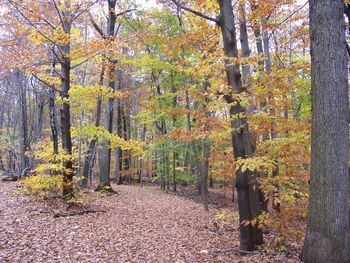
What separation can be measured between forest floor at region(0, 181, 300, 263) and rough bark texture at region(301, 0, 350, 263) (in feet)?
4.86

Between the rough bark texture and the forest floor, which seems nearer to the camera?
the rough bark texture

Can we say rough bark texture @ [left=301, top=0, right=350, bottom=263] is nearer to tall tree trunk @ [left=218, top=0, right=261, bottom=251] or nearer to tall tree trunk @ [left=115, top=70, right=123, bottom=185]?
tall tree trunk @ [left=218, top=0, right=261, bottom=251]

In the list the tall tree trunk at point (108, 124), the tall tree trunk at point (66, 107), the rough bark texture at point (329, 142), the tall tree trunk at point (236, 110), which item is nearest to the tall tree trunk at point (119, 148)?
the tall tree trunk at point (108, 124)

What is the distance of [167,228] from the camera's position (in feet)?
27.6

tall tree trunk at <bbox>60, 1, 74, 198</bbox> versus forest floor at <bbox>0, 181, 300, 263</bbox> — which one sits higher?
tall tree trunk at <bbox>60, 1, 74, 198</bbox>

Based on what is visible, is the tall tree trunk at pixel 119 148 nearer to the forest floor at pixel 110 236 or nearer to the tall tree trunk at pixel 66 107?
the tall tree trunk at pixel 66 107

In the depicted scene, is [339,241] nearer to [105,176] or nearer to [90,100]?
[90,100]

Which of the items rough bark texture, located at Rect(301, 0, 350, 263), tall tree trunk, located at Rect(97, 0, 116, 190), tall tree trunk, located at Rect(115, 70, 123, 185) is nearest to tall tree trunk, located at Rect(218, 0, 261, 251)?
rough bark texture, located at Rect(301, 0, 350, 263)

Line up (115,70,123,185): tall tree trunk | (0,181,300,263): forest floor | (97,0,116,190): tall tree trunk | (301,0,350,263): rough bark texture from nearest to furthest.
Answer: (301,0,350,263): rough bark texture
(0,181,300,263): forest floor
(97,0,116,190): tall tree trunk
(115,70,123,185): tall tree trunk

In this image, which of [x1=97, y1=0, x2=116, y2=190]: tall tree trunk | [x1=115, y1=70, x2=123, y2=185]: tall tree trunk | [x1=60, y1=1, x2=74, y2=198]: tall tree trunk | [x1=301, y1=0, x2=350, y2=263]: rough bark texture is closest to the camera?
[x1=301, y1=0, x2=350, y2=263]: rough bark texture

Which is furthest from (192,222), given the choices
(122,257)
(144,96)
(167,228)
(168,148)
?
(144,96)

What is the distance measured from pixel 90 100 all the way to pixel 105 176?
4.04m

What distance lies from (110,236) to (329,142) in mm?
5324

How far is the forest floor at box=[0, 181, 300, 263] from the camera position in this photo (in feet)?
18.0
